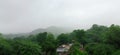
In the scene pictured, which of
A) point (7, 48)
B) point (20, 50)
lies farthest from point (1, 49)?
point (20, 50)

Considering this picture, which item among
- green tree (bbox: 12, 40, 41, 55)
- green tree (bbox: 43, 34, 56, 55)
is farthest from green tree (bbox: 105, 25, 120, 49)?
green tree (bbox: 43, 34, 56, 55)

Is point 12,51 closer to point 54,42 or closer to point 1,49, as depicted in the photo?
point 1,49

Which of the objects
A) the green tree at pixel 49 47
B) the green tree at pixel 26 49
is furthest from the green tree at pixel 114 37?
the green tree at pixel 49 47

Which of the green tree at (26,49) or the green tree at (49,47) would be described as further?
the green tree at (49,47)

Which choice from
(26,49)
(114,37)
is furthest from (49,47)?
(114,37)

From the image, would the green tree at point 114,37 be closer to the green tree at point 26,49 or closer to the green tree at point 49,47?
the green tree at point 26,49

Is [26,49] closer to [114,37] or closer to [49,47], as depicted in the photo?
[49,47]

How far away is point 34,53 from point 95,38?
30.6m

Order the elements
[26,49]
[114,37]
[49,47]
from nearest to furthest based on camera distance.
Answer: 1. [114,37]
2. [26,49]
3. [49,47]

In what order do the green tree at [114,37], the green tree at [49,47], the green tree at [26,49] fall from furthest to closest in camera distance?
1. the green tree at [49,47]
2. the green tree at [26,49]
3. the green tree at [114,37]

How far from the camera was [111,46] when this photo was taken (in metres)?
46.2

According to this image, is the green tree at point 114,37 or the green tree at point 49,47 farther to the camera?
the green tree at point 49,47

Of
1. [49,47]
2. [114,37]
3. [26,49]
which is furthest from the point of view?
[49,47]

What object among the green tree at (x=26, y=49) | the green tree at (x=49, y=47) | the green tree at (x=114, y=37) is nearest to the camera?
the green tree at (x=114, y=37)
